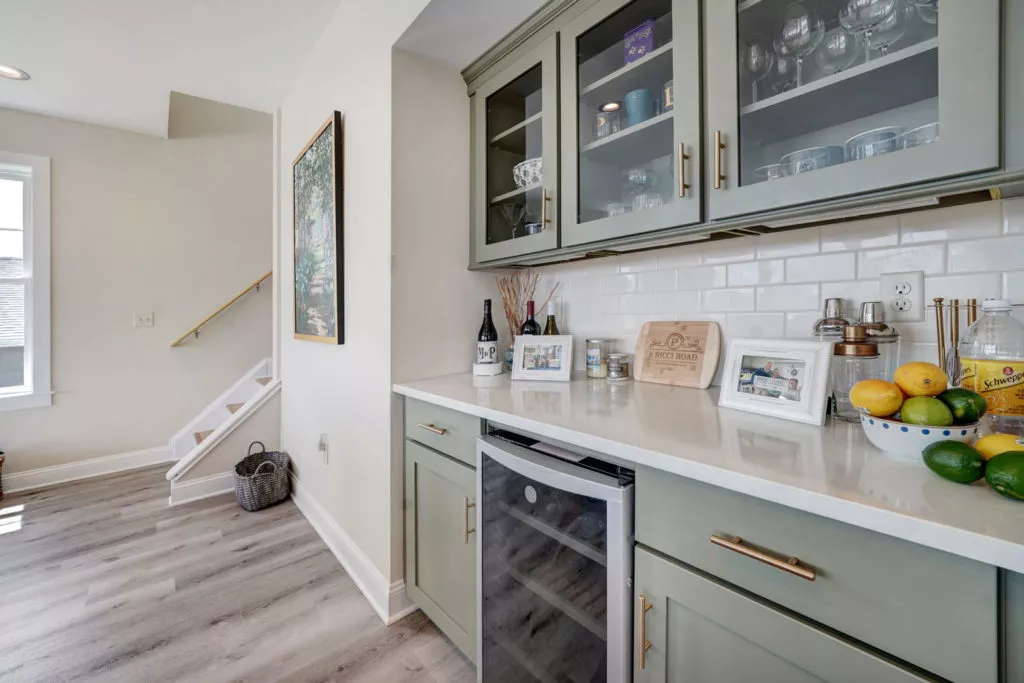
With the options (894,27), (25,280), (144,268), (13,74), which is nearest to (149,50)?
(13,74)

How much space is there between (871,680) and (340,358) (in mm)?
2027

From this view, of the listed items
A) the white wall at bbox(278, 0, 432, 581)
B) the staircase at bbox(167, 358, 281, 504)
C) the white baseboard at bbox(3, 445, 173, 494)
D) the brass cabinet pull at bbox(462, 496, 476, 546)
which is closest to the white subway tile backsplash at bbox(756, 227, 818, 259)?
the brass cabinet pull at bbox(462, 496, 476, 546)

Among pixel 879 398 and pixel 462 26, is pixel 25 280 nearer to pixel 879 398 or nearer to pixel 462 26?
pixel 462 26

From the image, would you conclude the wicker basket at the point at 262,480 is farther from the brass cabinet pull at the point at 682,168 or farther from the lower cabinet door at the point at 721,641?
the brass cabinet pull at the point at 682,168

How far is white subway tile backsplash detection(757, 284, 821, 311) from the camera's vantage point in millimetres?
1208

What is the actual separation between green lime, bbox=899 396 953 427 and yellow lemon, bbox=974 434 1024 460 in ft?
0.17

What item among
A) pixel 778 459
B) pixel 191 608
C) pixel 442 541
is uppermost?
pixel 778 459

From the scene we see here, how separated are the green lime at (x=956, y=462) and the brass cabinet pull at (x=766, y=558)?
232mm

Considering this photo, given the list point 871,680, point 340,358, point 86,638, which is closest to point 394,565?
point 340,358

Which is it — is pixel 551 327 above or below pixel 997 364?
above

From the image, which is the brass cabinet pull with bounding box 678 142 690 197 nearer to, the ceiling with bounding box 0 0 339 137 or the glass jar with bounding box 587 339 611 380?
the glass jar with bounding box 587 339 611 380

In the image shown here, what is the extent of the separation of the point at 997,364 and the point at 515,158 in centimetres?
151

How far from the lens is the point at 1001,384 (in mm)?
782

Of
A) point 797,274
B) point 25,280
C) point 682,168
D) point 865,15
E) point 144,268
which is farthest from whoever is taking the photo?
point 144,268
